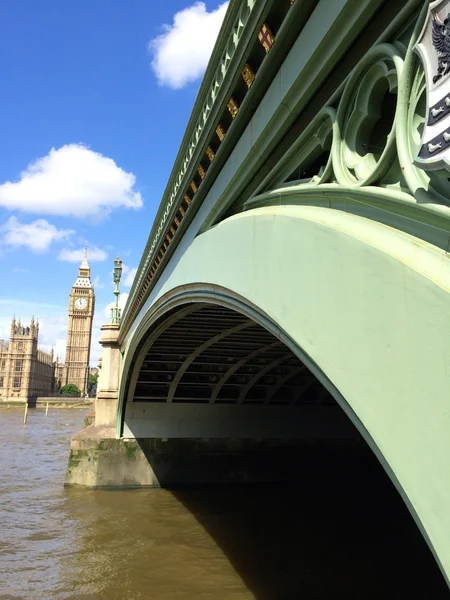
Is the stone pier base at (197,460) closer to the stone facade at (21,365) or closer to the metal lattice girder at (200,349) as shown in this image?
the metal lattice girder at (200,349)

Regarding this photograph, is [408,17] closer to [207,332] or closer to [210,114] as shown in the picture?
[210,114]

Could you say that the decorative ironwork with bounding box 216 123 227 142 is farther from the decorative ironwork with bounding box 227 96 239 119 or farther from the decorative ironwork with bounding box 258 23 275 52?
the decorative ironwork with bounding box 258 23 275 52

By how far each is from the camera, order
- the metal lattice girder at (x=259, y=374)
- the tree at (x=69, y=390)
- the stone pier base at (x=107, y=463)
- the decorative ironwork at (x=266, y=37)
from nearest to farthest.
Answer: the decorative ironwork at (x=266, y=37) < the metal lattice girder at (x=259, y=374) < the stone pier base at (x=107, y=463) < the tree at (x=69, y=390)

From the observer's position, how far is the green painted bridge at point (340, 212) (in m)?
1.89

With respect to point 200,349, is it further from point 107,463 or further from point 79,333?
point 79,333

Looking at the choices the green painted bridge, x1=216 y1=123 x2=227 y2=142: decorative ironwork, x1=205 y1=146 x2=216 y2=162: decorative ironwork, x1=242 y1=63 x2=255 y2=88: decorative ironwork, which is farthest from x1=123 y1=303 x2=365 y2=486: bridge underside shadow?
x1=242 y1=63 x2=255 y2=88: decorative ironwork

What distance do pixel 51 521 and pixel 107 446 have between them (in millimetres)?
3524

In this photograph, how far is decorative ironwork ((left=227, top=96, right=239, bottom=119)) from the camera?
14.4 ft

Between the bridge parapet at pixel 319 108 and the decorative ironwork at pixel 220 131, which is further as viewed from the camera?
the decorative ironwork at pixel 220 131

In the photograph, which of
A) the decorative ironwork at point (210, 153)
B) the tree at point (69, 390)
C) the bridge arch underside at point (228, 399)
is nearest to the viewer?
the decorative ironwork at point (210, 153)

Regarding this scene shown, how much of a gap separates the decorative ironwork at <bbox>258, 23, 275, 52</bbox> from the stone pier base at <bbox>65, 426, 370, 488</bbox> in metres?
12.9

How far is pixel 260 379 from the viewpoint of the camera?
50.3 ft

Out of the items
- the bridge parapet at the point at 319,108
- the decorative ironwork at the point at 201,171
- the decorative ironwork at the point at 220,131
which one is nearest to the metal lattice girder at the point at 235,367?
the decorative ironwork at the point at 201,171

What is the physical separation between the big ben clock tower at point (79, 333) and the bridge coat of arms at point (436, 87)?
327ft
